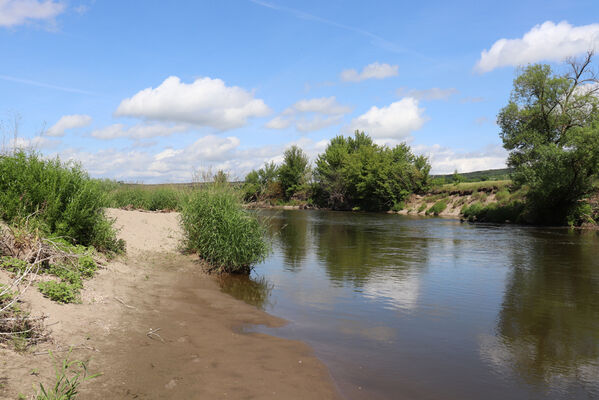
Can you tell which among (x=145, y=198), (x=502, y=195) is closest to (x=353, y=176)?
(x=502, y=195)

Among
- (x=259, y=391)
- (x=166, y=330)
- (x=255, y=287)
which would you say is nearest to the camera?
(x=259, y=391)

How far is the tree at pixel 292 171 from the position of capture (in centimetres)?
8950

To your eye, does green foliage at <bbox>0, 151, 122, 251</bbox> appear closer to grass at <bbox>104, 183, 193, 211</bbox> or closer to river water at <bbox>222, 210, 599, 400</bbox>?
river water at <bbox>222, 210, 599, 400</bbox>

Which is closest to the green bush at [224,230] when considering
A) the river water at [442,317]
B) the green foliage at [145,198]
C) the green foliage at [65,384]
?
the river water at [442,317]

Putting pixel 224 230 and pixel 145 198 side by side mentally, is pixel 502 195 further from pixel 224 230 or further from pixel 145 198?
pixel 224 230

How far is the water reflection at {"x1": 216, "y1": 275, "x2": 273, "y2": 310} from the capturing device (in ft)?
35.5

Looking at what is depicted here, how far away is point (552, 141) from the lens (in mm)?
37688

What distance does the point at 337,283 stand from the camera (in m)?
13.2

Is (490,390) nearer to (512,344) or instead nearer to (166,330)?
(512,344)

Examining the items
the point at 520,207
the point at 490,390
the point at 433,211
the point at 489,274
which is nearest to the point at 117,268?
the point at 490,390

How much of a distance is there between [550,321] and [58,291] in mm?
10736

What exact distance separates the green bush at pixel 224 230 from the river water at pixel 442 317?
2.50 ft

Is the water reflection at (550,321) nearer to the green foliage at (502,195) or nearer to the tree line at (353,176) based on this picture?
the green foliage at (502,195)

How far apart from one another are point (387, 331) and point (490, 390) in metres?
2.70
